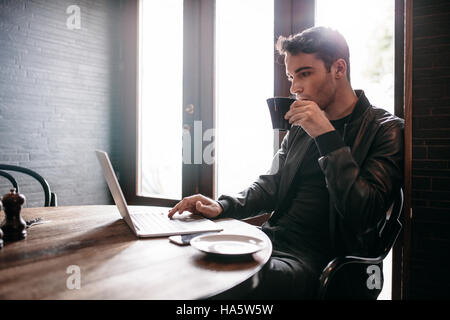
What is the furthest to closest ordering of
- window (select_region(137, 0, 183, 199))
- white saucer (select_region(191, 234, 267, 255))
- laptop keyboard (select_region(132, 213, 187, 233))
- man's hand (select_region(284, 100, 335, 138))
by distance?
window (select_region(137, 0, 183, 199)) → man's hand (select_region(284, 100, 335, 138)) → laptop keyboard (select_region(132, 213, 187, 233)) → white saucer (select_region(191, 234, 267, 255))

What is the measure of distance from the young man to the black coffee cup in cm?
2

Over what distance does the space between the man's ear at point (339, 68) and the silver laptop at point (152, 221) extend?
0.85 m

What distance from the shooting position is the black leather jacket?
1115 millimetres

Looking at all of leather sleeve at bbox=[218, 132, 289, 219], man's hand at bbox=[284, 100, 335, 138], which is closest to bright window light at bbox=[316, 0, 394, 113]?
leather sleeve at bbox=[218, 132, 289, 219]

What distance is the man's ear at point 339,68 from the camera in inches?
57.4

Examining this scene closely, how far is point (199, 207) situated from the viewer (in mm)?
1294

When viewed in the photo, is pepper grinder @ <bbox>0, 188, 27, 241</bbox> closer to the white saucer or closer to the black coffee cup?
the white saucer

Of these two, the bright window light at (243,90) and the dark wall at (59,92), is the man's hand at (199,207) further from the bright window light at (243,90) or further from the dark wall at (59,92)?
the dark wall at (59,92)

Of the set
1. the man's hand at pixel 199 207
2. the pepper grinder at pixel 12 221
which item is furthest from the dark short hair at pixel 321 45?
the pepper grinder at pixel 12 221

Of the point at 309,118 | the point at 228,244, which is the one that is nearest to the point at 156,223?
the point at 228,244

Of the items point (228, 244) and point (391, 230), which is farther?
point (391, 230)

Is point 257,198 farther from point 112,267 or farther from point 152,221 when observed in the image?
point 112,267

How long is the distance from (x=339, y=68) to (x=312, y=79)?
0.14 m
